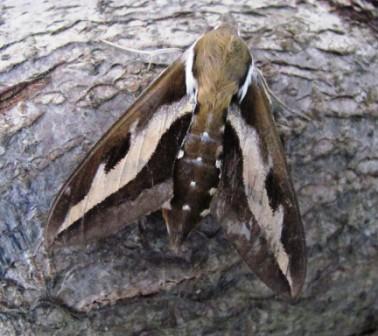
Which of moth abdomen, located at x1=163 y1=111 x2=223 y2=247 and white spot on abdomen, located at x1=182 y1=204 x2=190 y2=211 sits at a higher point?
moth abdomen, located at x1=163 y1=111 x2=223 y2=247

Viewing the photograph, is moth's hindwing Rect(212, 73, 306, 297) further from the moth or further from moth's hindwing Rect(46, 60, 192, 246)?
moth's hindwing Rect(46, 60, 192, 246)

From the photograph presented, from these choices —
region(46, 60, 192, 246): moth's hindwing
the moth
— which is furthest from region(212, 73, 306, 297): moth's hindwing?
region(46, 60, 192, 246): moth's hindwing

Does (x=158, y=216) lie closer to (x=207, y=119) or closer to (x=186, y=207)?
(x=186, y=207)

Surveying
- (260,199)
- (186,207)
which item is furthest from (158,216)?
(260,199)

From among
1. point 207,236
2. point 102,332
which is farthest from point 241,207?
point 102,332

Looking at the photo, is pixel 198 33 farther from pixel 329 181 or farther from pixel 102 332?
pixel 102 332

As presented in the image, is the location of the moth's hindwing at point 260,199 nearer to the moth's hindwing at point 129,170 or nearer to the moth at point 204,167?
the moth at point 204,167
